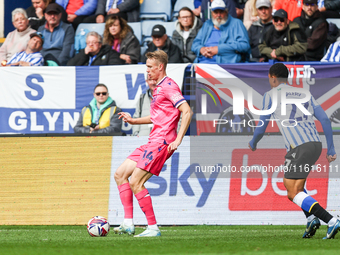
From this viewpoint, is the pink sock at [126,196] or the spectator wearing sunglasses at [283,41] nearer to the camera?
the pink sock at [126,196]

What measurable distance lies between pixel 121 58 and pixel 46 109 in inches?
79.5

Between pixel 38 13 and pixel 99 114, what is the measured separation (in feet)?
16.0

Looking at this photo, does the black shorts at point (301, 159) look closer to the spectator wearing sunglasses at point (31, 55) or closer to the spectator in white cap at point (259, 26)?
the spectator in white cap at point (259, 26)

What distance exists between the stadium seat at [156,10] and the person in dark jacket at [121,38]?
1.89 m

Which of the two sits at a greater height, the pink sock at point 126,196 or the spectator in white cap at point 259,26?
the spectator in white cap at point 259,26

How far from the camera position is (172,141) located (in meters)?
6.13

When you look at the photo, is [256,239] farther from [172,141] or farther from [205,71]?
[205,71]

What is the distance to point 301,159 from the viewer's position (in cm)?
607

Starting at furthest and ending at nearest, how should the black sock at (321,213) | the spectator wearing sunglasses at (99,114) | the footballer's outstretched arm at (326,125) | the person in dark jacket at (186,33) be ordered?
the person in dark jacket at (186,33)
the spectator wearing sunglasses at (99,114)
the footballer's outstretched arm at (326,125)
the black sock at (321,213)

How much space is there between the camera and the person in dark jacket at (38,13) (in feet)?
42.8

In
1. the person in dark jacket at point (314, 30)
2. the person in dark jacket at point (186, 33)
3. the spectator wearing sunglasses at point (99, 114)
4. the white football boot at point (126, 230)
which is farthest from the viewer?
the person in dark jacket at point (186, 33)

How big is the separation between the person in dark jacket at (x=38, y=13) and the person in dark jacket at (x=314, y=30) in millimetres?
5957

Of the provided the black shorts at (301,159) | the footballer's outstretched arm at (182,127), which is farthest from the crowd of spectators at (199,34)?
the footballer's outstretched arm at (182,127)

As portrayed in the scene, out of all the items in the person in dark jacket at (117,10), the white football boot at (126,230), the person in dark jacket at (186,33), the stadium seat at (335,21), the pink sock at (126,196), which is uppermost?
the person in dark jacket at (117,10)
